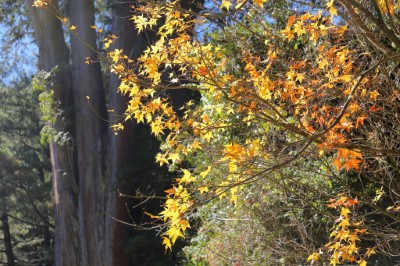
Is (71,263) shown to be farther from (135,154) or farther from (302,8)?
(302,8)

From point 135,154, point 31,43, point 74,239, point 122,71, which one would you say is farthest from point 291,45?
point 31,43

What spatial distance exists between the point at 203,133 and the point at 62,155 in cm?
969

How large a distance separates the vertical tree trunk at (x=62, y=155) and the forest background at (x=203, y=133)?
32 mm

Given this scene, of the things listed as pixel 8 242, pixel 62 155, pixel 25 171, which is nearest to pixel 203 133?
pixel 62 155

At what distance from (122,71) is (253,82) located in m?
1.10

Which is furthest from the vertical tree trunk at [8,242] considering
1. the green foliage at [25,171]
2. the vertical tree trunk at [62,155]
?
the vertical tree trunk at [62,155]

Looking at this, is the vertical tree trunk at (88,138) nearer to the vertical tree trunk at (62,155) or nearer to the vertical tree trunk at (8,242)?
the vertical tree trunk at (62,155)

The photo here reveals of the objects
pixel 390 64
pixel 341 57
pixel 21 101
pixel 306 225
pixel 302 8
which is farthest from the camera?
pixel 21 101

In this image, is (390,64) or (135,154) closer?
(390,64)

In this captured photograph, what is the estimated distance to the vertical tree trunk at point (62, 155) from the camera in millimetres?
13961

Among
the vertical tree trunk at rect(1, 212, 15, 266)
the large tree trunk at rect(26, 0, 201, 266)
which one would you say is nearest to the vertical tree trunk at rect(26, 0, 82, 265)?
the large tree trunk at rect(26, 0, 201, 266)

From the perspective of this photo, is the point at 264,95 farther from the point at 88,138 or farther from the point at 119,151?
the point at 88,138

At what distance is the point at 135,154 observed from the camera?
1375cm

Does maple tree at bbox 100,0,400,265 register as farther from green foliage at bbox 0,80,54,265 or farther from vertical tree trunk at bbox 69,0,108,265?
green foliage at bbox 0,80,54,265
